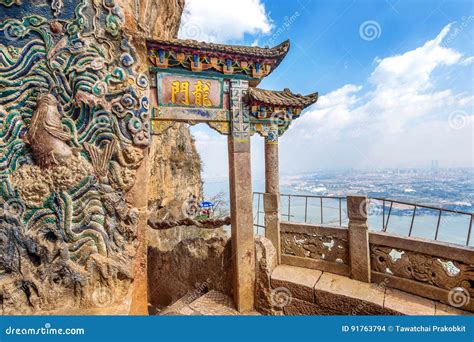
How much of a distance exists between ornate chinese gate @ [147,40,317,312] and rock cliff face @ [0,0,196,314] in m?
0.44

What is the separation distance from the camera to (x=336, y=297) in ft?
13.2

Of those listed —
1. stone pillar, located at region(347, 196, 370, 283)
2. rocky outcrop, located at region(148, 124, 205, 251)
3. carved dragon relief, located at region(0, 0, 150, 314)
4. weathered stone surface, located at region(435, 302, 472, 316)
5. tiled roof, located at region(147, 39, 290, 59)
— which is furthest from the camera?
rocky outcrop, located at region(148, 124, 205, 251)

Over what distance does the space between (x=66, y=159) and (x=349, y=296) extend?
5.18m

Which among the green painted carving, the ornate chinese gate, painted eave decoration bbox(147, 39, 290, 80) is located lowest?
the ornate chinese gate

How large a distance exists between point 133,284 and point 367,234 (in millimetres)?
4273

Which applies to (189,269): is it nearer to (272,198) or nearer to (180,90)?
(272,198)

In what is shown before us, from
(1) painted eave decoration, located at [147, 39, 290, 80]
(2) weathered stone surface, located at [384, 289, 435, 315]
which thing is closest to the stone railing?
(2) weathered stone surface, located at [384, 289, 435, 315]

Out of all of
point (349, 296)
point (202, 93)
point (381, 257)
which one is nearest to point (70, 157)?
point (202, 93)

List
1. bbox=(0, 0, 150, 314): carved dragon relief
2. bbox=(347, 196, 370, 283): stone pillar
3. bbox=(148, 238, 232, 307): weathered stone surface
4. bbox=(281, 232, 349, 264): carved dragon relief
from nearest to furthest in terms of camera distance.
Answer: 1. bbox=(0, 0, 150, 314): carved dragon relief
2. bbox=(347, 196, 370, 283): stone pillar
3. bbox=(281, 232, 349, 264): carved dragon relief
4. bbox=(148, 238, 232, 307): weathered stone surface

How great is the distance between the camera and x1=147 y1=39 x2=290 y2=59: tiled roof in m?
4.03

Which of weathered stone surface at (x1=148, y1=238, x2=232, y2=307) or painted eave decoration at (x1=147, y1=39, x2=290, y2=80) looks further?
weathered stone surface at (x1=148, y1=238, x2=232, y2=307)

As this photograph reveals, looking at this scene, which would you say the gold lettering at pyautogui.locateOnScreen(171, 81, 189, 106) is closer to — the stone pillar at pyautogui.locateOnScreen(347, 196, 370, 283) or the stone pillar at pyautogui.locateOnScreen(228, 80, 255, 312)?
the stone pillar at pyautogui.locateOnScreen(228, 80, 255, 312)

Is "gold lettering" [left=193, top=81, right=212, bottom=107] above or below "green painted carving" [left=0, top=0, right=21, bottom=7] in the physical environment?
below

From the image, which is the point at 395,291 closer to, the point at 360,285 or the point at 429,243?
the point at 360,285
